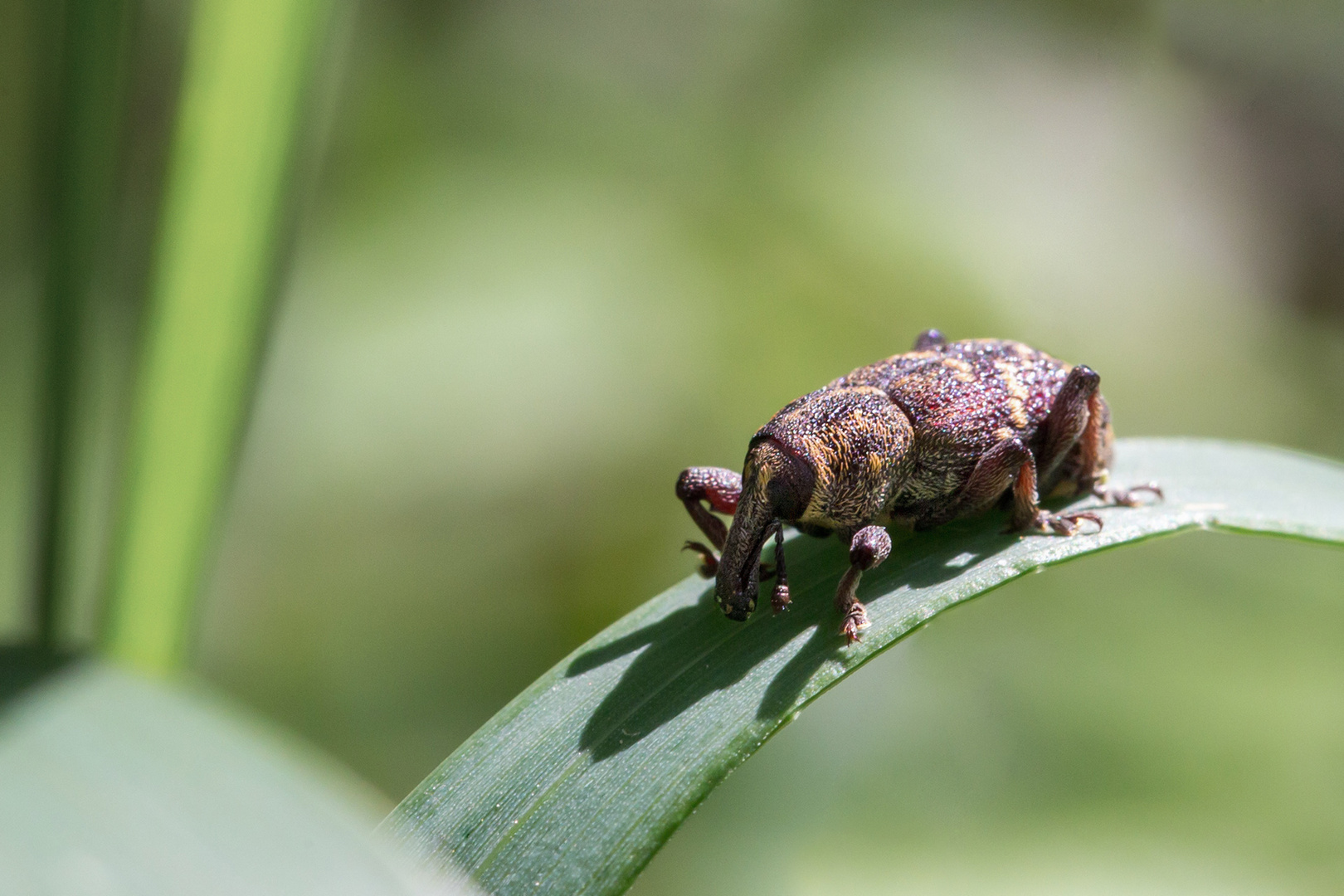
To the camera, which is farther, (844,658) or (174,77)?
(174,77)

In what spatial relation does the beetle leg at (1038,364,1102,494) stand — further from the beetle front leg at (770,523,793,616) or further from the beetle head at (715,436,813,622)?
the beetle front leg at (770,523,793,616)

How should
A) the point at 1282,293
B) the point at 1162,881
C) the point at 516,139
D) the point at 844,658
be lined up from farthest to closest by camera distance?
the point at 1282,293, the point at 516,139, the point at 1162,881, the point at 844,658

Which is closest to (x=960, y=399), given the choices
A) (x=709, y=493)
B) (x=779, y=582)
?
(x=709, y=493)

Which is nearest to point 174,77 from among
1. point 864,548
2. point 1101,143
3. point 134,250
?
point 134,250

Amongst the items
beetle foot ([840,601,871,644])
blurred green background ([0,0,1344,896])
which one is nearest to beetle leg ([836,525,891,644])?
beetle foot ([840,601,871,644])

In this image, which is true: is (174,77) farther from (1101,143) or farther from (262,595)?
(1101,143)

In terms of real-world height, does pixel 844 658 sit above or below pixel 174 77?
below

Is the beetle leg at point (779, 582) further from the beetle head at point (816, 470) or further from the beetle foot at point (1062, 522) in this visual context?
the beetle foot at point (1062, 522)
